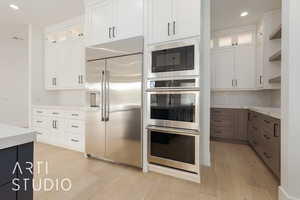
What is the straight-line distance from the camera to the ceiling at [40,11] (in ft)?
10.2

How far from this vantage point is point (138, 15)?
7.89 ft

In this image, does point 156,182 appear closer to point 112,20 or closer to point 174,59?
point 174,59

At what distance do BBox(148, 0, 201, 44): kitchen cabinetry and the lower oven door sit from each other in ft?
4.40

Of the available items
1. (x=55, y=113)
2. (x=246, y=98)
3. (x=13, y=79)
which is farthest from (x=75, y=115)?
(x=246, y=98)

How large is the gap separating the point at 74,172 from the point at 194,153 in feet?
5.83

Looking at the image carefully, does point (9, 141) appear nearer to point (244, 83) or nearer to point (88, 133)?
point (88, 133)

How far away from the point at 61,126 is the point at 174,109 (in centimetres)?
267

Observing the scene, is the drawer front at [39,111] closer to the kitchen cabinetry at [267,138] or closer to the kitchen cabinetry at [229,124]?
the kitchen cabinetry at [229,124]

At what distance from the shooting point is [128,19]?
98.1 inches

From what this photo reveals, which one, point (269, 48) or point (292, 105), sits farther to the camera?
point (269, 48)

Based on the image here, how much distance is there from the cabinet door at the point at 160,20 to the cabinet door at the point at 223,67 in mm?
2332

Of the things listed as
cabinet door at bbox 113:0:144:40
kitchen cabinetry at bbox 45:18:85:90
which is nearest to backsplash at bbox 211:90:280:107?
cabinet door at bbox 113:0:144:40

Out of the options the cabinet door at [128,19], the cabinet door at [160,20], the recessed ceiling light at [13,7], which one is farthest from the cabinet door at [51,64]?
the cabinet door at [160,20]

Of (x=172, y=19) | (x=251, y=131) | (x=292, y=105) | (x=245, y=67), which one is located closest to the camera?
(x=292, y=105)
